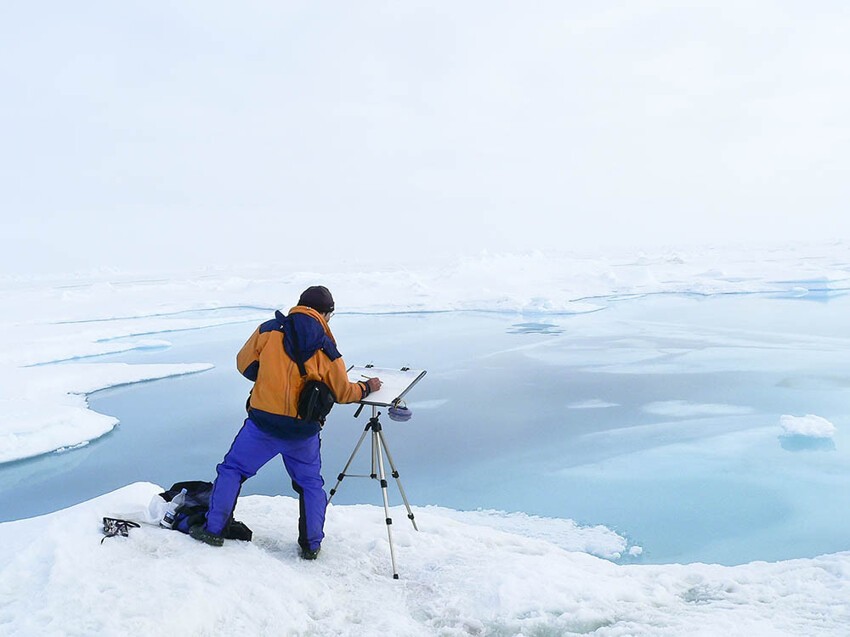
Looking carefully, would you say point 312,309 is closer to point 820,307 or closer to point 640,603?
point 640,603

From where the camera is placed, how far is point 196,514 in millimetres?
2727

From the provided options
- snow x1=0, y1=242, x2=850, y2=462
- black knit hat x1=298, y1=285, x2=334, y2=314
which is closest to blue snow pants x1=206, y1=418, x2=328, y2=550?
black knit hat x1=298, y1=285, x2=334, y2=314

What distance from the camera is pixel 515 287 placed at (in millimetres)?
25250

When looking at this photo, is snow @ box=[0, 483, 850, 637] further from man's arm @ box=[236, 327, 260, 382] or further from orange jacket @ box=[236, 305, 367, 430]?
man's arm @ box=[236, 327, 260, 382]

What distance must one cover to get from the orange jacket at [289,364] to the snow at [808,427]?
18.2 feet

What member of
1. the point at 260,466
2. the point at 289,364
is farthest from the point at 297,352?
the point at 260,466

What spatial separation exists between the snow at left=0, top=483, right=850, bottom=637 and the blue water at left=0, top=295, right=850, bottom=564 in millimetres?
1304

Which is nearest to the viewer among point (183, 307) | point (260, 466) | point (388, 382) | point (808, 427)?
point (260, 466)

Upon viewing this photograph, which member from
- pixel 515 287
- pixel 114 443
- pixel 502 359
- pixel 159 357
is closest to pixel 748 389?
pixel 502 359

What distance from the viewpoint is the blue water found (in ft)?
14.7

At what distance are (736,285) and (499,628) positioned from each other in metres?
24.9

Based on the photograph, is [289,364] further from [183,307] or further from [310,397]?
[183,307]

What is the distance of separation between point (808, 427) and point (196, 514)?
241 inches

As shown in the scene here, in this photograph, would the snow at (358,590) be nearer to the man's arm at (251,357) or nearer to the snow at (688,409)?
the man's arm at (251,357)
